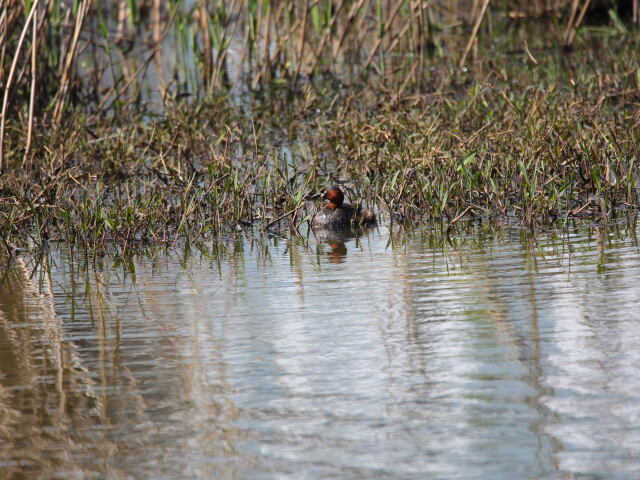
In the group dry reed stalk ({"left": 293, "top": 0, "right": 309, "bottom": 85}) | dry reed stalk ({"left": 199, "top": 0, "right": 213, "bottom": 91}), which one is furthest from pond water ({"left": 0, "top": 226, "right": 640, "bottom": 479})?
dry reed stalk ({"left": 199, "top": 0, "right": 213, "bottom": 91})

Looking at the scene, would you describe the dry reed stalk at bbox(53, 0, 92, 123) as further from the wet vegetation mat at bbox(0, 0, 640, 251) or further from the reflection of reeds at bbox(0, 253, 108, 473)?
the reflection of reeds at bbox(0, 253, 108, 473)

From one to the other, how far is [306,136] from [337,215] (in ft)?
11.1

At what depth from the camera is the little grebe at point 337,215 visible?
25.3ft

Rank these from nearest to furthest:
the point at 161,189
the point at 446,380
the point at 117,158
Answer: the point at 446,380 → the point at 161,189 → the point at 117,158

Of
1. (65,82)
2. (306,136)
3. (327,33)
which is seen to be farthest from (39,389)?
(327,33)

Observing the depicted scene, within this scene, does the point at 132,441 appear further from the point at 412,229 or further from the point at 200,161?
the point at 200,161

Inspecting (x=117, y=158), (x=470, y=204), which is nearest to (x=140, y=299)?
(x=470, y=204)

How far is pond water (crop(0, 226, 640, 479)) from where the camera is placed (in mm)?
3807

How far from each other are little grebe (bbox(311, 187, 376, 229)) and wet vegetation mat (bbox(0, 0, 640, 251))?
3.7 inches

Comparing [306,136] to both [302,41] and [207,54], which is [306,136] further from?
[207,54]

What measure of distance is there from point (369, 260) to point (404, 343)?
1.82m

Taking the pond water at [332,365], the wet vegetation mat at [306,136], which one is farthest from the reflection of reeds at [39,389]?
the wet vegetation mat at [306,136]

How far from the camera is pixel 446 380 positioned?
4.39 meters

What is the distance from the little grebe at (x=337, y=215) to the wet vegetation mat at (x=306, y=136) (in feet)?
0.31
